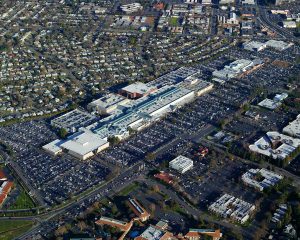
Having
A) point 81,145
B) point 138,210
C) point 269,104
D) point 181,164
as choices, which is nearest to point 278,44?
point 269,104

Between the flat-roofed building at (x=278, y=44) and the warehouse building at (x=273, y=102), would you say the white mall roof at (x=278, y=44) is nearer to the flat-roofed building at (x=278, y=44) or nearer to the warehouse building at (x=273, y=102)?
the flat-roofed building at (x=278, y=44)

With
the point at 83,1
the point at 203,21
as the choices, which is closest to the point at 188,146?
the point at 203,21

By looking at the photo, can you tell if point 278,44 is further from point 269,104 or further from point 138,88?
point 138,88

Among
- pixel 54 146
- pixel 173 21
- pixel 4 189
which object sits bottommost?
pixel 4 189

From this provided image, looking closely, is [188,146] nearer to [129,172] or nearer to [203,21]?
[129,172]

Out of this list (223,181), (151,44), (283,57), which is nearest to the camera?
(223,181)

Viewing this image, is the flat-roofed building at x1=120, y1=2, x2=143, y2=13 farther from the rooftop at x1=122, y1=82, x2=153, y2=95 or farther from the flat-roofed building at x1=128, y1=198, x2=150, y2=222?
the flat-roofed building at x1=128, y1=198, x2=150, y2=222

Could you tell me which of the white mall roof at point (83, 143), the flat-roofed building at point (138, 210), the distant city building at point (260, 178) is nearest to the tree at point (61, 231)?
the flat-roofed building at point (138, 210)
